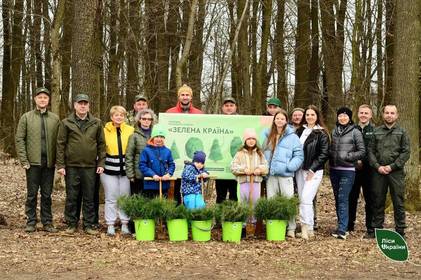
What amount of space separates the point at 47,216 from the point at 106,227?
3.30 ft

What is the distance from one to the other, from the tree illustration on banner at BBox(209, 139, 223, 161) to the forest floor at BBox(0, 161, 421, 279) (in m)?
1.19

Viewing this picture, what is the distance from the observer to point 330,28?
770 inches

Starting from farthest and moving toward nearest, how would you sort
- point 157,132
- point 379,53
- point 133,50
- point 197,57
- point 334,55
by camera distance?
point 197,57 < point 379,53 < point 334,55 < point 133,50 < point 157,132

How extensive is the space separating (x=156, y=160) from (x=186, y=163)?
45 cm

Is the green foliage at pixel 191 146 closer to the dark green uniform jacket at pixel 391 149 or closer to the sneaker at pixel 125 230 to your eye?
the sneaker at pixel 125 230

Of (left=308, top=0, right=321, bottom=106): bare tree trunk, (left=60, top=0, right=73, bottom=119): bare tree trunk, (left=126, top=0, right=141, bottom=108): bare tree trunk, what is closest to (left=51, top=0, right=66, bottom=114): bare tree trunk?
(left=126, top=0, right=141, bottom=108): bare tree trunk

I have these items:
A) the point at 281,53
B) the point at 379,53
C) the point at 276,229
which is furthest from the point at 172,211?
the point at 281,53

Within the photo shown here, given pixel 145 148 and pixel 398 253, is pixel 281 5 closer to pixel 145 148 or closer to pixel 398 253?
pixel 145 148

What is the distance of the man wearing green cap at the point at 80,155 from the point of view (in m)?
8.88

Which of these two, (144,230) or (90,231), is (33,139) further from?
(144,230)

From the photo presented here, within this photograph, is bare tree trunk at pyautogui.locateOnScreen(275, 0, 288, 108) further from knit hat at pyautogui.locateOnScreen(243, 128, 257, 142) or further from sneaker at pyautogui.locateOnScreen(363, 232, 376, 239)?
knit hat at pyautogui.locateOnScreen(243, 128, 257, 142)

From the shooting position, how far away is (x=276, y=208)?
855 centimetres

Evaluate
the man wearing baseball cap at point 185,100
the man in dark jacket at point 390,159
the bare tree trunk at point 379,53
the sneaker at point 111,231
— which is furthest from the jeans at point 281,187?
the bare tree trunk at point 379,53

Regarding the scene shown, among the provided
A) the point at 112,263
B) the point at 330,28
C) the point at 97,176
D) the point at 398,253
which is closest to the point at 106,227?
the point at 97,176
